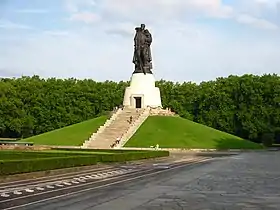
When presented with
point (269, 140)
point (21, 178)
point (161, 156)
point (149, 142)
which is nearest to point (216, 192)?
point (21, 178)

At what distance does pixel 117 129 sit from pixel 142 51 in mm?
13965

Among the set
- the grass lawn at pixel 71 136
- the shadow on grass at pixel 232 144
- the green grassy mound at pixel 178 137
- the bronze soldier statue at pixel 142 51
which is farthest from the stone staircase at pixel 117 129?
the shadow on grass at pixel 232 144

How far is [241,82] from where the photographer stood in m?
85.8

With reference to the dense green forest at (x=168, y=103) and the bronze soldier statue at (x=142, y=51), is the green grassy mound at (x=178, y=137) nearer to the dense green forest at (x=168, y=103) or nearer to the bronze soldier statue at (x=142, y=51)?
the bronze soldier statue at (x=142, y=51)

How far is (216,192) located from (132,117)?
4689 cm

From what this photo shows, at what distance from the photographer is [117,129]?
6059cm

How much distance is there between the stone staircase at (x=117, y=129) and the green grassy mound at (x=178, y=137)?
743 mm

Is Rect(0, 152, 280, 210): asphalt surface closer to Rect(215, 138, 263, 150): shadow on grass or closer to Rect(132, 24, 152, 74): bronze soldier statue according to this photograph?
Rect(215, 138, 263, 150): shadow on grass

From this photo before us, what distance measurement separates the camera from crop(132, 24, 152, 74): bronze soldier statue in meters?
70.1

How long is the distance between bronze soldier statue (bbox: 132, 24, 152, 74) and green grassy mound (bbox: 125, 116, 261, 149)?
7.85 metres

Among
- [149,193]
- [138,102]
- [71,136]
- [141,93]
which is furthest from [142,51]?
[149,193]

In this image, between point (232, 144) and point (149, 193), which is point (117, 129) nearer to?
point (232, 144)

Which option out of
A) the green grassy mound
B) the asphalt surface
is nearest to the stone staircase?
the green grassy mound

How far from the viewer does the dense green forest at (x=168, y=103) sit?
82.4 meters
